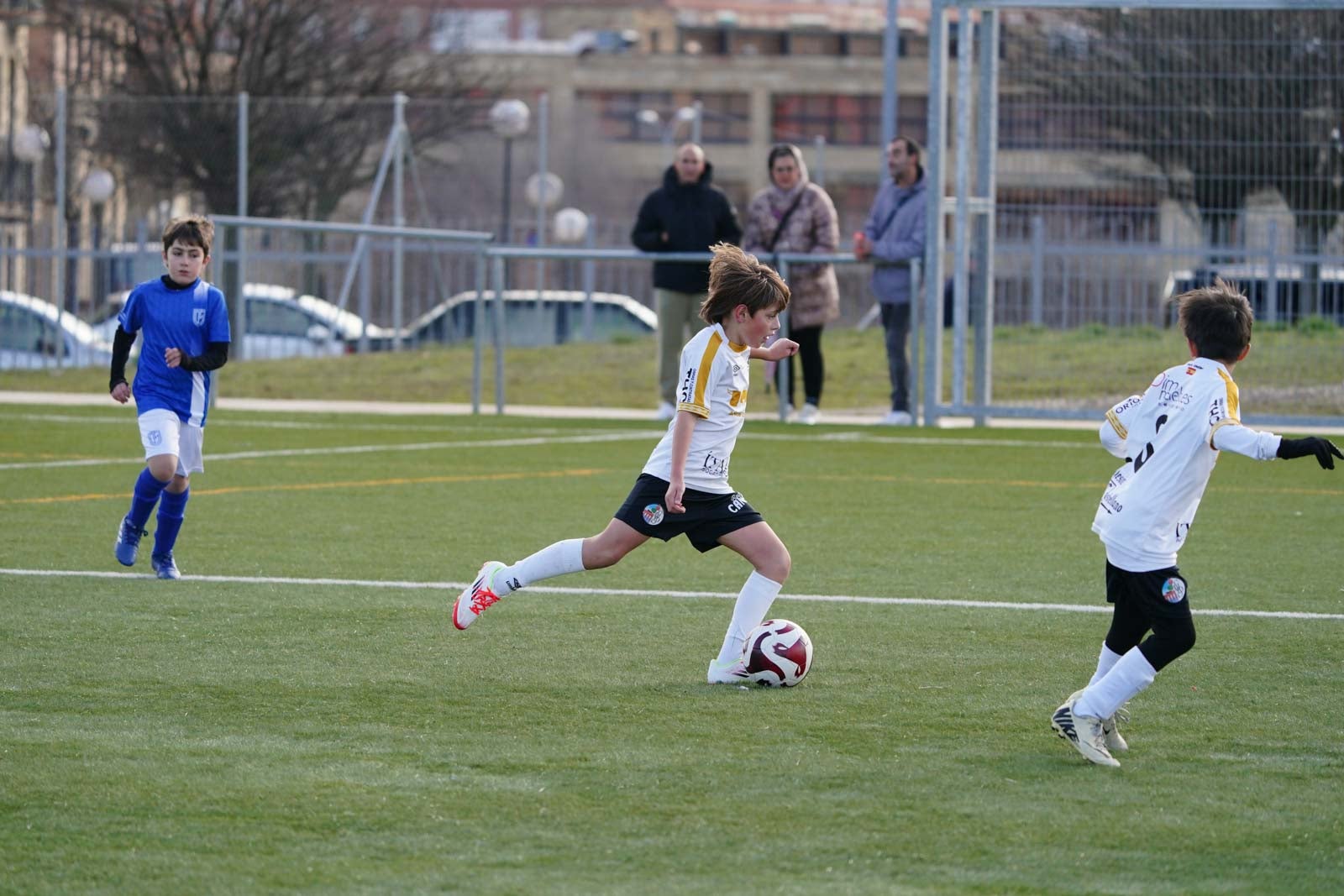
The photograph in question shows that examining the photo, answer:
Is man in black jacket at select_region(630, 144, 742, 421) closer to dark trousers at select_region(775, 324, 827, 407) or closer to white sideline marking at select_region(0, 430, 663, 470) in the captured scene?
dark trousers at select_region(775, 324, 827, 407)

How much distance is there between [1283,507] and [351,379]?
11.5 m

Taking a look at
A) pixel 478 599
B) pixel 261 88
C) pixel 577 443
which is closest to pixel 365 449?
pixel 577 443

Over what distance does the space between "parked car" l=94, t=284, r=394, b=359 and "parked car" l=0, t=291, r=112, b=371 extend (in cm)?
86

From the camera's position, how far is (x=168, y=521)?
27.3ft

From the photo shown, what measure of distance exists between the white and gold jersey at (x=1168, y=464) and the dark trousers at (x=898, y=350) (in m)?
10.8

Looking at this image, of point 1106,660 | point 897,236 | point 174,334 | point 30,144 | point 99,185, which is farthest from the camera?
point 99,185

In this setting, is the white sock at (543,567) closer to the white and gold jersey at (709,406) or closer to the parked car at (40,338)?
the white and gold jersey at (709,406)

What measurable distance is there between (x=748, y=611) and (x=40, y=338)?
17.2 meters

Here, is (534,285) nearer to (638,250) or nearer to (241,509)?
(638,250)

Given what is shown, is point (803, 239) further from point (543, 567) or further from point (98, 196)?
point (98, 196)

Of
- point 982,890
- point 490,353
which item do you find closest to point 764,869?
point 982,890

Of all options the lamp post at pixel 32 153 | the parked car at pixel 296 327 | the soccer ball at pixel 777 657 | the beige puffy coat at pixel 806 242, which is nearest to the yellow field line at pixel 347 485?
the beige puffy coat at pixel 806 242

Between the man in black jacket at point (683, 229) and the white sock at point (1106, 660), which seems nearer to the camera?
the white sock at point (1106, 660)

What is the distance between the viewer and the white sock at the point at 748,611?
6.19 m
